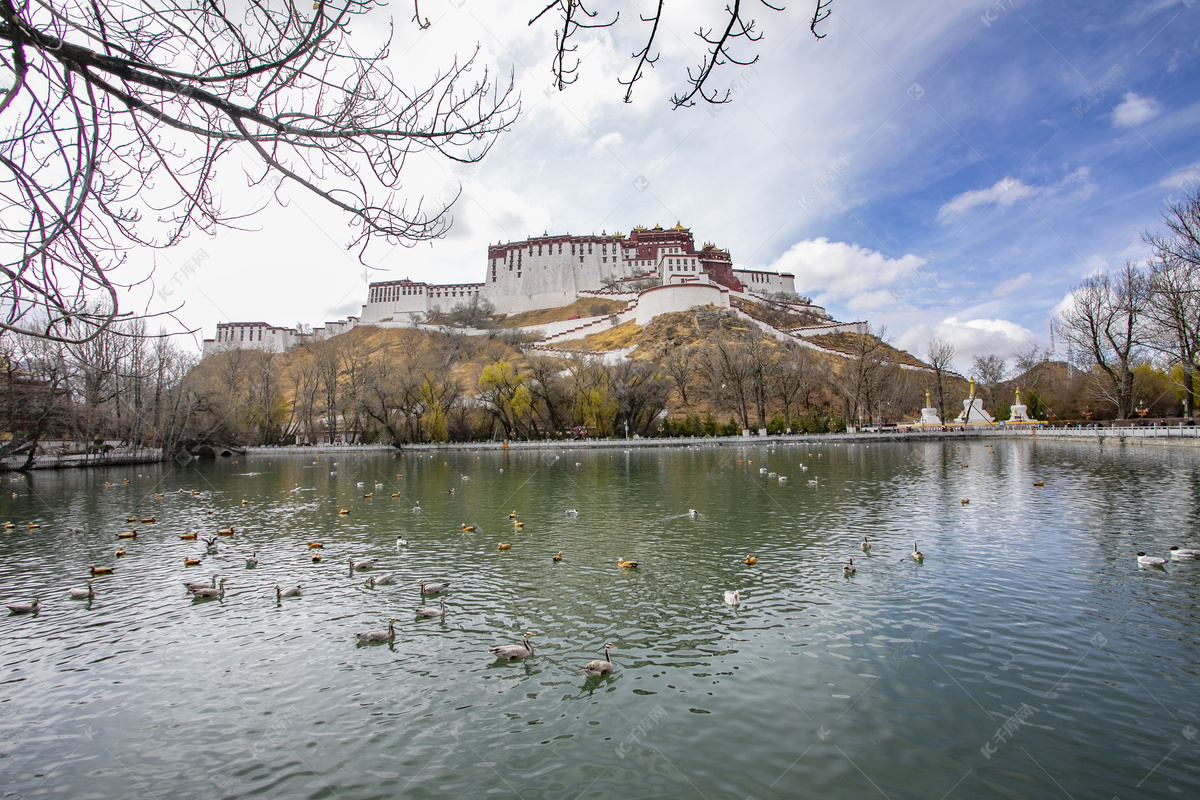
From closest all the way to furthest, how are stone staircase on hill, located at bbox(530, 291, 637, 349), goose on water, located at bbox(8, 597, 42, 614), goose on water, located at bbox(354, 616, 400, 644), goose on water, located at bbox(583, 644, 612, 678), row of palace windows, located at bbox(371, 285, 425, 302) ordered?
goose on water, located at bbox(583, 644, 612, 678) → goose on water, located at bbox(354, 616, 400, 644) → goose on water, located at bbox(8, 597, 42, 614) → stone staircase on hill, located at bbox(530, 291, 637, 349) → row of palace windows, located at bbox(371, 285, 425, 302)

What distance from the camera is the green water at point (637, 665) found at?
16.5ft

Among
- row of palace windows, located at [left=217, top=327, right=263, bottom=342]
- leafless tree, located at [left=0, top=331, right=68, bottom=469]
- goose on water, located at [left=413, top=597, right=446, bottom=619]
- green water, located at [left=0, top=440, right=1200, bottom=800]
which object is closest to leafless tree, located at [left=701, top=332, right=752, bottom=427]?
green water, located at [left=0, top=440, right=1200, bottom=800]

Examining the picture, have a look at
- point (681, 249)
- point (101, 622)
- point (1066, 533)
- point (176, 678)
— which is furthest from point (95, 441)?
point (681, 249)

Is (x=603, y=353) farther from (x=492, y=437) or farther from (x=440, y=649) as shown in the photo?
(x=440, y=649)

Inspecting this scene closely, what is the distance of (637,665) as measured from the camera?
6949 millimetres

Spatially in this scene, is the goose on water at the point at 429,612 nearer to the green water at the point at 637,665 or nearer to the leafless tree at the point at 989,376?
the green water at the point at 637,665

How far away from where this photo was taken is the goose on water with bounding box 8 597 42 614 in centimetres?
940

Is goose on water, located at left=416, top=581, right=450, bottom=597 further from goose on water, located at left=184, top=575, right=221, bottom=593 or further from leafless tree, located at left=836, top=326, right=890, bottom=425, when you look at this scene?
leafless tree, located at left=836, top=326, right=890, bottom=425

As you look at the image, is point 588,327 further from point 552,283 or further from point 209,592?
point 209,592

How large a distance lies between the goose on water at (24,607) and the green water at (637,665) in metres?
A: 0.33

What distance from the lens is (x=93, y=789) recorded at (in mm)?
4945

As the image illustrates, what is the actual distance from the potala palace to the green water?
337ft

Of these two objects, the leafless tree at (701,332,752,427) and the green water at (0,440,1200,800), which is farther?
the leafless tree at (701,332,752,427)

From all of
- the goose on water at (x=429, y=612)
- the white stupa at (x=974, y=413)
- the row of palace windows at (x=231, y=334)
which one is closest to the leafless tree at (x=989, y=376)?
the white stupa at (x=974, y=413)
